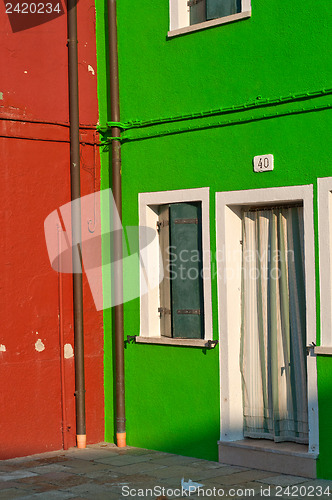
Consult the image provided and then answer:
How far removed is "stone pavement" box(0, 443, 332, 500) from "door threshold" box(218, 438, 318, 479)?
9 centimetres

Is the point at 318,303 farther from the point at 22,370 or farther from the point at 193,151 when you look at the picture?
the point at 22,370

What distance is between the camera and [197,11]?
959 centimetres

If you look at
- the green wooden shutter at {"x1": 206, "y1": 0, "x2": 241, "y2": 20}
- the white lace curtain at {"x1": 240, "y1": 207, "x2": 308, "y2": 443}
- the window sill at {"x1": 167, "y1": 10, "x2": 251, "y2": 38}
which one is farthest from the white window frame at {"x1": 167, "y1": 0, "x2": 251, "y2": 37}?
the white lace curtain at {"x1": 240, "y1": 207, "x2": 308, "y2": 443}

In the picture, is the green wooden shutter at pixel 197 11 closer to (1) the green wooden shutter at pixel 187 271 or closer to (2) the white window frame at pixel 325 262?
(1) the green wooden shutter at pixel 187 271

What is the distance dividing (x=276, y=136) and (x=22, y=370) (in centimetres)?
369

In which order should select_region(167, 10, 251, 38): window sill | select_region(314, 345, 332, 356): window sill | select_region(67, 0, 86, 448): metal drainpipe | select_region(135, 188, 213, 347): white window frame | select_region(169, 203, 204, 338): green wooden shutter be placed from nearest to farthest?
select_region(314, 345, 332, 356): window sill, select_region(167, 10, 251, 38): window sill, select_region(169, 203, 204, 338): green wooden shutter, select_region(135, 188, 213, 347): white window frame, select_region(67, 0, 86, 448): metal drainpipe

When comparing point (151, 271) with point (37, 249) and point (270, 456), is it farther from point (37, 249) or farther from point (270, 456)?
point (270, 456)

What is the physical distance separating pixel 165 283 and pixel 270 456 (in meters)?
2.31

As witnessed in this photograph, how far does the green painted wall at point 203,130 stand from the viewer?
836 cm

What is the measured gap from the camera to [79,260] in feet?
33.0

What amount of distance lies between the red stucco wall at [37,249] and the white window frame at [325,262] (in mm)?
3034

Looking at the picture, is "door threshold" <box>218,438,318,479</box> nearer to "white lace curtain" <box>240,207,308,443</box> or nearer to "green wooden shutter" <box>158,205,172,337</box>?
"white lace curtain" <box>240,207,308,443</box>

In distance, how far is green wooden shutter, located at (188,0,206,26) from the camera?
31.2ft

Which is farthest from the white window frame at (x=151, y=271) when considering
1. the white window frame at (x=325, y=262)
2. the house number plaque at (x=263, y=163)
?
the white window frame at (x=325, y=262)
